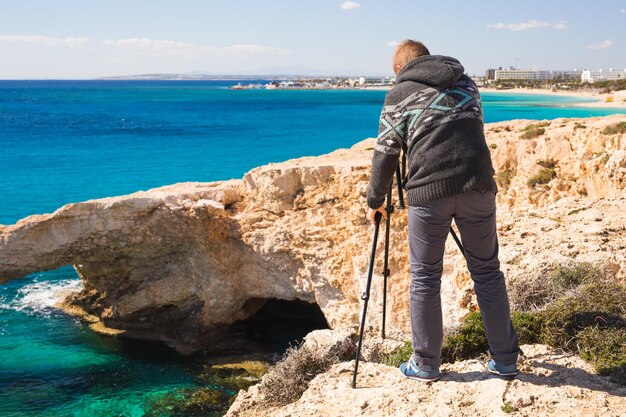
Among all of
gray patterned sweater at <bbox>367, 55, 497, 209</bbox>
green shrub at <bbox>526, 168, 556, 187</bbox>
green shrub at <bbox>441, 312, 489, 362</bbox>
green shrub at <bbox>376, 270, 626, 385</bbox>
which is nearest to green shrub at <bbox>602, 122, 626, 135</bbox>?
green shrub at <bbox>526, 168, 556, 187</bbox>

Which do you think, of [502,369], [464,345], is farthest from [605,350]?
[464,345]

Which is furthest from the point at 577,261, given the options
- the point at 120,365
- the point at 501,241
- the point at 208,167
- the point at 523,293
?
the point at 208,167

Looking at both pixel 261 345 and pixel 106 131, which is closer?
pixel 261 345

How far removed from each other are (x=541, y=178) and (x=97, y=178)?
26.3 m

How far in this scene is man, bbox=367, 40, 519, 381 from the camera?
156 inches

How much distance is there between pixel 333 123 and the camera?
2409 inches

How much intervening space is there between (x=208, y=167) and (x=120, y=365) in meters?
24.2

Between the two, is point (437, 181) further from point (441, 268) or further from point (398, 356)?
point (398, 356)

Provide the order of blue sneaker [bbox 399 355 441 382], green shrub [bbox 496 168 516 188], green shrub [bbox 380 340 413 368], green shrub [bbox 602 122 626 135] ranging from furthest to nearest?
1. green shrub [bbox 496 168 516 188]
2. green shrub [bbox 602 122 626 135]
3. green shrub [bbox 380 340 413 368]
4. blue sneaker [bbox 399 355 441 382]

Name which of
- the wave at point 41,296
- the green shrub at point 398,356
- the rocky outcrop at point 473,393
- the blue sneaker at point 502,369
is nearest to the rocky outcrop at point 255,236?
the wave at point 41,296

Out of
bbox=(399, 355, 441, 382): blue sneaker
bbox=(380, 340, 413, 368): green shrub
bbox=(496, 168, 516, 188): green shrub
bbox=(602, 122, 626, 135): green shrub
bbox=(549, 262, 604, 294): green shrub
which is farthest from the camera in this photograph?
bbox=(496, 168, 516, 188): green shrub

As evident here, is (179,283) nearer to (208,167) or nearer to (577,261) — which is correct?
(577,261)

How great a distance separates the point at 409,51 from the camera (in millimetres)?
4246

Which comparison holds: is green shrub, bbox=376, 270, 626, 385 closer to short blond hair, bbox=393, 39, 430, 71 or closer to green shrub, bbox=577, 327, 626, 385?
green shrub, bbox=577, 327, 626, 385
